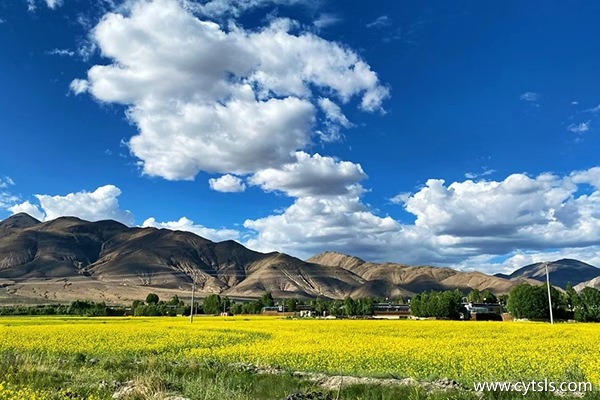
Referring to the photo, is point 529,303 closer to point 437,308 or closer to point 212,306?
point 437,308

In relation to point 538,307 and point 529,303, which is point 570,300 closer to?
point 538,307

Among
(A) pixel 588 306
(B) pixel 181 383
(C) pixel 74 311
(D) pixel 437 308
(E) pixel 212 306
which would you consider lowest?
(C) pixel 74 311

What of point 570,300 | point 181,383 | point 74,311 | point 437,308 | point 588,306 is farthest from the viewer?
point 570,300

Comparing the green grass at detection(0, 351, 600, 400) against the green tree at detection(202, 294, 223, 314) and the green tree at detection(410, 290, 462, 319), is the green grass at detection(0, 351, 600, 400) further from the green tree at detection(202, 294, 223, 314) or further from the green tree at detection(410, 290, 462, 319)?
the green tree at detection(202, 294, 223, 314)

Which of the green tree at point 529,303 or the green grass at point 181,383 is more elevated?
the green tree at point 529,303

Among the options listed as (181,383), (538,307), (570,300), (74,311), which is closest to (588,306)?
(538,307)

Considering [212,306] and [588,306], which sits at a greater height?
[588,306]

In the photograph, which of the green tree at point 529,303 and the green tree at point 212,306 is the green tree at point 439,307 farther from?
the green tree at point 212,306

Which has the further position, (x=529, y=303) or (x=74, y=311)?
(x=74, y=311)

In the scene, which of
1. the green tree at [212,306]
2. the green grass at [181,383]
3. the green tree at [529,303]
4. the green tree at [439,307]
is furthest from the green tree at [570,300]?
the green grass at [181,383]

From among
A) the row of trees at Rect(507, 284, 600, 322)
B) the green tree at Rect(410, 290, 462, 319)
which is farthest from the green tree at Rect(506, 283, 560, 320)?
the green tree at Rect(410, 290, 462, 319)

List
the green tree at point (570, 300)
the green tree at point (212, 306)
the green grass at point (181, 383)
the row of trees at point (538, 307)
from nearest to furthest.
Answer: the green grass at point (181, 383) < the row of trees at point (538, 307) < the green tree at point (570, 300) < the green tree at point (212, 306)

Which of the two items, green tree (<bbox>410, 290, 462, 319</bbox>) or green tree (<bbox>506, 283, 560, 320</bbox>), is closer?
green tree (<bbox>506, 283, 560, 320</bbox>)

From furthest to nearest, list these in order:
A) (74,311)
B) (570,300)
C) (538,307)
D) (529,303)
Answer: (570,300), (74,311), (529,303), (538,307)
